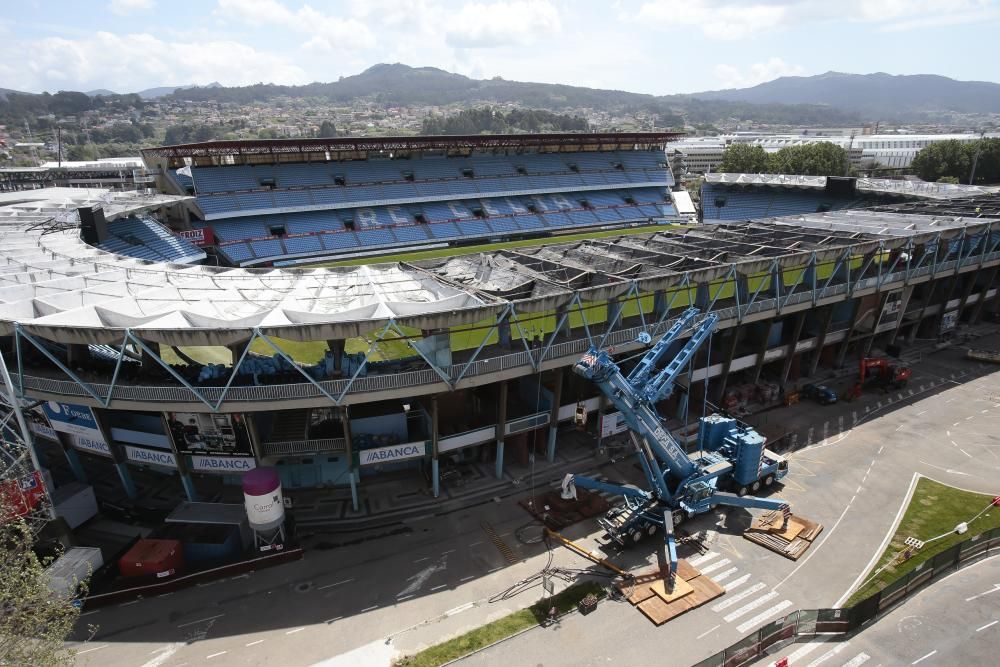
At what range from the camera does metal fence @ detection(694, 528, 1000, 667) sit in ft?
61.4

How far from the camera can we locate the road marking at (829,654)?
19156mm

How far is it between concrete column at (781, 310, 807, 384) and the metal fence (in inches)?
671

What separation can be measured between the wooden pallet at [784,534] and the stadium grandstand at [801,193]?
6146 centimetres

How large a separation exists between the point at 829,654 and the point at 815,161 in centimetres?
13079

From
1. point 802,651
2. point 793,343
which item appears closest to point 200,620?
point 802,651

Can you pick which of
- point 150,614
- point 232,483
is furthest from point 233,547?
point 232,483

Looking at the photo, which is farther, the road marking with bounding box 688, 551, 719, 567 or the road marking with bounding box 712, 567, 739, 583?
the road marking with bounding box 688, 551, 719, 567

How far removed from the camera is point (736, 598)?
2198cm

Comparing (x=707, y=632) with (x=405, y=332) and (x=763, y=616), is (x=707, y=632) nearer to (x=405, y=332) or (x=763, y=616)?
(x=763, y=616)

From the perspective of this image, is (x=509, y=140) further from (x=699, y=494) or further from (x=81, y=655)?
(x=81, y=655)

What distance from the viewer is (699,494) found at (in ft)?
84.1

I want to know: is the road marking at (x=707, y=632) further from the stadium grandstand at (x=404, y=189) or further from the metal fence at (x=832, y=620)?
the stadium grandstand at (x=404, y=189)

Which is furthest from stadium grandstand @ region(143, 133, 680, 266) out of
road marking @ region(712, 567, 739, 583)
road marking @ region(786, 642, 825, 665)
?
road marking @ region(786, 642, 825, 665)

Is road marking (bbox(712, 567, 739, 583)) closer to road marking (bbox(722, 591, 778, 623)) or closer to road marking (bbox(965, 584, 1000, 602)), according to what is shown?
road marking (bbox(722, 591, 778, 623))
